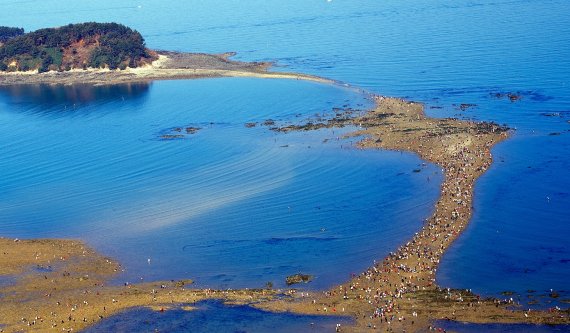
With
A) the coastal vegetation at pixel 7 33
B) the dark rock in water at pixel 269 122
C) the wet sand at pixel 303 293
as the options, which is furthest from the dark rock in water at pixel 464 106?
the coastal vegetation at pixel 7 33

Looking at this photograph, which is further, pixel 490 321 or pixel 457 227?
pixel 457 227

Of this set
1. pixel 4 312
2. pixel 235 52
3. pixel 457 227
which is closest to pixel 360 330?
pixel 457 227

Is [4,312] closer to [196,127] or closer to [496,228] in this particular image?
[496,228]

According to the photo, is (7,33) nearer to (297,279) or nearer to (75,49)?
(75,49)

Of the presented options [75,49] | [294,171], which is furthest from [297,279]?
[75,49]

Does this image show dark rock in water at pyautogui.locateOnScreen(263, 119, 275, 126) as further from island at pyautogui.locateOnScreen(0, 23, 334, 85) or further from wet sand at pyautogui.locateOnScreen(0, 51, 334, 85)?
island at pyautogui.locateOnScreen(0, 23, 334, 85)
